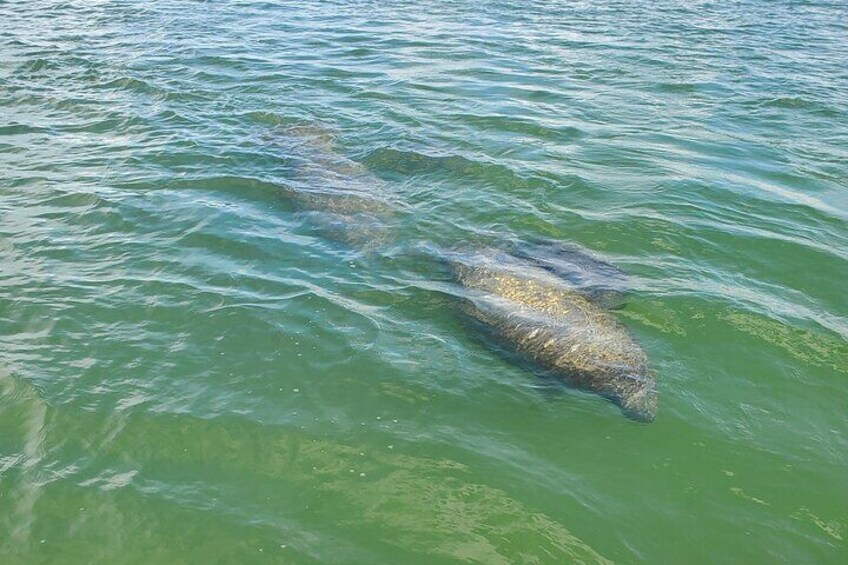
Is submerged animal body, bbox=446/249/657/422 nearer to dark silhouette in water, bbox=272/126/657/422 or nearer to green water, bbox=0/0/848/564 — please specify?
dark silhouette in water, bbox=272/126/657/422

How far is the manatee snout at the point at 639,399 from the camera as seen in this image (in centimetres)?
634

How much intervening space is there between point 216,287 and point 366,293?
65.4 inches

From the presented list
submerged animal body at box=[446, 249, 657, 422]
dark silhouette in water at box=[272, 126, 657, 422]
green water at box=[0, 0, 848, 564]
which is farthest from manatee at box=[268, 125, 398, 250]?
submerged animal body at box=[446, 249, 657, 422]

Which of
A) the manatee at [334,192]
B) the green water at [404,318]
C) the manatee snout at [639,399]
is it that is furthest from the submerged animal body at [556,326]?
the manatee at [334,192]

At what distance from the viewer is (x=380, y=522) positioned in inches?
212

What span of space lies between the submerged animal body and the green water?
207mm

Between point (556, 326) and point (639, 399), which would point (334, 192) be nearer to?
point (556, 326)

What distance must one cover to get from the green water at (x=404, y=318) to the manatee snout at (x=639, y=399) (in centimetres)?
9

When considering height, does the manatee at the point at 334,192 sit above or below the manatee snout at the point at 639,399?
above

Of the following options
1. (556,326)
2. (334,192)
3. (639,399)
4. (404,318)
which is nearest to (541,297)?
(556,326)

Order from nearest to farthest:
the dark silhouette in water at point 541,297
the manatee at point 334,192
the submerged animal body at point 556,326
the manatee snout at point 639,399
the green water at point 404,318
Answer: the green water at point 404,318, the manatee snout at point 639,399, the submerged animal body at point 556,326, the dark silhouette in water at point 541,297, the manatee at point 334,192

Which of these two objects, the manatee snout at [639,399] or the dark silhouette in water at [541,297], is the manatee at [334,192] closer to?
the dark silhouette in water at [541,297]

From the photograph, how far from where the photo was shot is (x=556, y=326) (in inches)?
288

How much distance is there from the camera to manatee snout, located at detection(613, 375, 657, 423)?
634 centimetres
